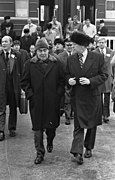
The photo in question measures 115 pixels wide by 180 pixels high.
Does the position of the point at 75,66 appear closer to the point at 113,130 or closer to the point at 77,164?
the point at 77,164

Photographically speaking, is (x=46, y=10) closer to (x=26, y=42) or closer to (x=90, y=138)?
(x=26, y=42)

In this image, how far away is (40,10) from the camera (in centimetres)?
2403

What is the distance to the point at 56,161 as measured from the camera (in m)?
7.33

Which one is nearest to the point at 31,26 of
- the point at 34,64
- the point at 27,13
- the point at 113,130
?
the point at 27,13

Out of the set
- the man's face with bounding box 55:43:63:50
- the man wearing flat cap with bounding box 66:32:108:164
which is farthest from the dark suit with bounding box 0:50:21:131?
the man's face with bounding box 55:43:63:50

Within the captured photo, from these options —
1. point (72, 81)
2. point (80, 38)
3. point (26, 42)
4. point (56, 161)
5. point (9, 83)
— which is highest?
point (80, 38)

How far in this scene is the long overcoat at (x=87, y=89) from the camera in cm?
704

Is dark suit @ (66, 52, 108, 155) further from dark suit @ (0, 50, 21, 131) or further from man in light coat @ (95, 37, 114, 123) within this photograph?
man in light coat @ (95, 37, 114, 123)

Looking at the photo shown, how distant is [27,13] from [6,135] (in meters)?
15.0

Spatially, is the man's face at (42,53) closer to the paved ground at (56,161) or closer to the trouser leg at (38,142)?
the trouser leg at (38,142)

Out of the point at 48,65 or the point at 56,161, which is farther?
the point at 56,161

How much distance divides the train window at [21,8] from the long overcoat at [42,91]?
16.5 metres

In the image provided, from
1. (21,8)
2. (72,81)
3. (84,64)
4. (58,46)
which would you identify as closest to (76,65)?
(84,64)

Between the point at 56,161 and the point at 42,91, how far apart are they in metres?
1.09
